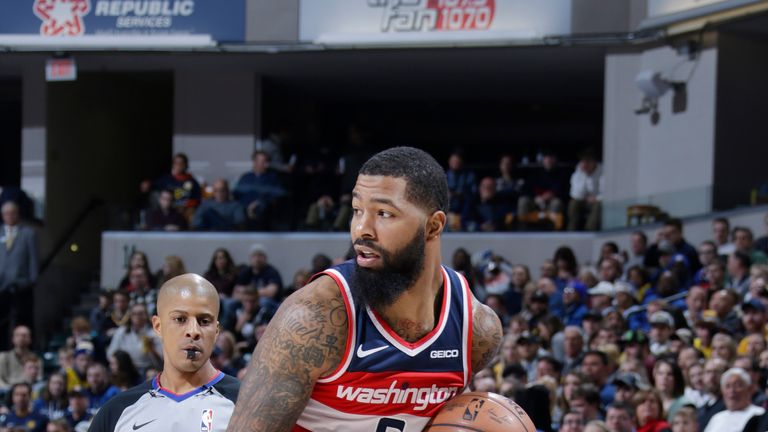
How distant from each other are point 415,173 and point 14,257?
1392 cm

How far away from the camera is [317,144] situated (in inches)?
894

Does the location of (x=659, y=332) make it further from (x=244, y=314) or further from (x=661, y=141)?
(x=661, y=141)

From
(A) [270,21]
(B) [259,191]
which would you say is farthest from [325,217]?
(A) [270,21]

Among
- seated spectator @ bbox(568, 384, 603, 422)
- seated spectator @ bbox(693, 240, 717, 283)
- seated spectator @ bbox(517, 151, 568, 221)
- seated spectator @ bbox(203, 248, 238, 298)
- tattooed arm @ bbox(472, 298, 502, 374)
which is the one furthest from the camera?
seated spectator @ bbox(517, 151, 568, 221)

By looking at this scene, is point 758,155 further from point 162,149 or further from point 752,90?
point 162,149

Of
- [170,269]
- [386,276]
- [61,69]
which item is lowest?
[170,269]

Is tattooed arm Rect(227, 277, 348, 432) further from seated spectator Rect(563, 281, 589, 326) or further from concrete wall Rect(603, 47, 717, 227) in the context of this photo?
concrete wall Rect(603, 47, 717, 227)

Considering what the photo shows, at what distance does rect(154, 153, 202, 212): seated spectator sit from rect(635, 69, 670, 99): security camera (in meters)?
6.35

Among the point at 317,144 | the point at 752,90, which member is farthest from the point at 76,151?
the point at 752,90

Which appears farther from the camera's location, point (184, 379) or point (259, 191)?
point (259, 191)

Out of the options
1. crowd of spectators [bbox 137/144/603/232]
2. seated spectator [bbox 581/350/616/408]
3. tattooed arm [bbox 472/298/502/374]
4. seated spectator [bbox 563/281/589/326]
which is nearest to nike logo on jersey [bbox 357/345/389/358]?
tattooed arm [bbox 472/298/502/374]

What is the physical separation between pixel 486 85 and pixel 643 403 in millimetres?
12418

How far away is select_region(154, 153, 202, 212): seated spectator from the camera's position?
1844 centimetres

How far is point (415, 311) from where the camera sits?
429cm
